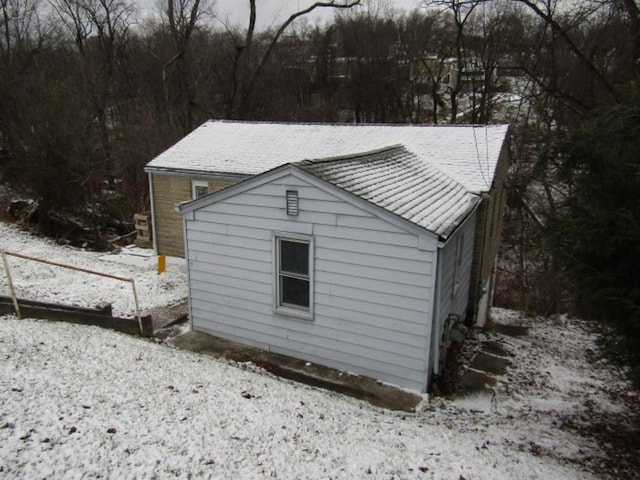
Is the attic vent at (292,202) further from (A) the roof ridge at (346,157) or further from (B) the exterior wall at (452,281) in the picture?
(B) the exterior wall at (452,281)

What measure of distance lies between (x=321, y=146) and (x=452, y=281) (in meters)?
7.79

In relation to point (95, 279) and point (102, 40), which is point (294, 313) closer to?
point (95, 279)

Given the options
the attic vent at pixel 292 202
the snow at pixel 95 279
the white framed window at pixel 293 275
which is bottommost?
the snow at pixel 95 279

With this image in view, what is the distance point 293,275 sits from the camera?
27.6ft

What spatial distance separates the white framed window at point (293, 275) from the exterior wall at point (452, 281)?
2153 mm

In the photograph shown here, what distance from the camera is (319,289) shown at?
8172 mm

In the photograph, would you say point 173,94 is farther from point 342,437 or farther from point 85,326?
point 342,437

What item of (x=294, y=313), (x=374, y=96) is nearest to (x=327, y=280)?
(x=294, y=313)

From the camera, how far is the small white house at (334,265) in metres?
7.43

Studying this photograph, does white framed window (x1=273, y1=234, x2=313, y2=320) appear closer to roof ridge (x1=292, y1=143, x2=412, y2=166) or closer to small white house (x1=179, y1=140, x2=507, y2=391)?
small white house (x1=179, y1=140, x2=507, y2=391)

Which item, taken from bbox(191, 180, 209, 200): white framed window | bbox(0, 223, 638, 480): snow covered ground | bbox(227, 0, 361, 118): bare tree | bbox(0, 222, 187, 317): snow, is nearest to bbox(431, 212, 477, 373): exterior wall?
bbox(0, 223, 638, 480): snow covered ground

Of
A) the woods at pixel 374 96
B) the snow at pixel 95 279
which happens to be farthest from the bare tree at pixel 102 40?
the snow at pixel 95 279

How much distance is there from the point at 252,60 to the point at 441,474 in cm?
3771

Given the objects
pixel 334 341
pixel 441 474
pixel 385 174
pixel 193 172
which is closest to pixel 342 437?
Result: pixel 441 474
